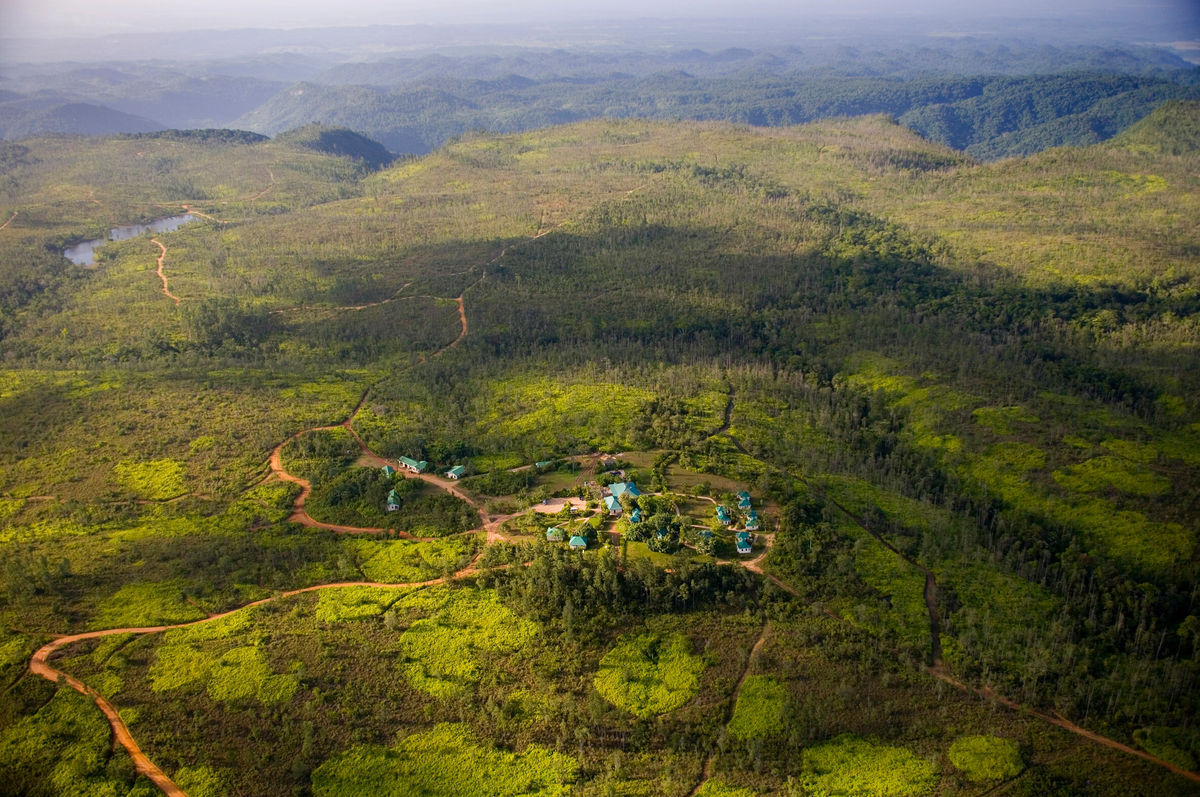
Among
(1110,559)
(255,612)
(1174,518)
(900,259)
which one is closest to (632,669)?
(255,612)

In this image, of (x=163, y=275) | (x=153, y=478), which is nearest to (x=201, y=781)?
(x=153, y=478)

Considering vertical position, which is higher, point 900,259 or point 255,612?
point 900,259

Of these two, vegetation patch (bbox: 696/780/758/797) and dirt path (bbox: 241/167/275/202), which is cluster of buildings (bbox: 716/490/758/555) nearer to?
vegetation patch (bbox: 696/780/758/797)

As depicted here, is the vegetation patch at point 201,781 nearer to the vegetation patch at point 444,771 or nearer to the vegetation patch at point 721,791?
the vegetation patch at point 444,771

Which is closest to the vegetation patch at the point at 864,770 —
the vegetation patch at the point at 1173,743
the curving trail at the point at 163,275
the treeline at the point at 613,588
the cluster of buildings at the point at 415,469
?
the treeline at the point at 613,588

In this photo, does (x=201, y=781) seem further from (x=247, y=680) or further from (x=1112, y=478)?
(x=1112, y=478)

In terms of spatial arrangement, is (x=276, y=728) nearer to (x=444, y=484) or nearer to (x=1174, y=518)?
(x=444, y=484)
